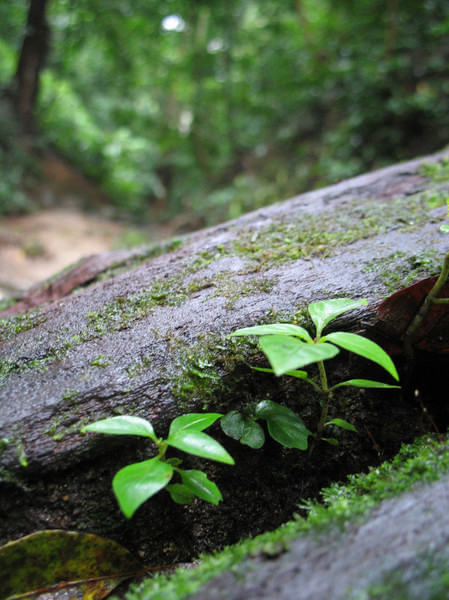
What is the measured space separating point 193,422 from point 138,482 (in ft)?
0.82

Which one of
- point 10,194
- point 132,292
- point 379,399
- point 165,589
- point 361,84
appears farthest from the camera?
point 10,194

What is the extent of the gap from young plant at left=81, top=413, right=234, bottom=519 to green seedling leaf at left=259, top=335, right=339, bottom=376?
24cm

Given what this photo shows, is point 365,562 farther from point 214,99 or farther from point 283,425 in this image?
point 214,99

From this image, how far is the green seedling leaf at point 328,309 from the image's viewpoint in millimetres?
1189

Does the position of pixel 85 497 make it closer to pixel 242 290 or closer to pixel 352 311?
pixel 242 290

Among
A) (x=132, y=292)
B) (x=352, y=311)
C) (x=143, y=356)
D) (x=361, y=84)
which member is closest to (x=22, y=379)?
(x=143, y=356)

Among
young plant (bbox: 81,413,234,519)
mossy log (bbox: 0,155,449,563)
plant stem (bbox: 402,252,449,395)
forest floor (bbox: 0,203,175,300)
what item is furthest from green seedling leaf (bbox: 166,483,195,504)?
forest floor (bbox: 0,203,175,300)

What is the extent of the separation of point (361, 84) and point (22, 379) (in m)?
8.22

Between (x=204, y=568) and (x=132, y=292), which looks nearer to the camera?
(x=204, y=568)

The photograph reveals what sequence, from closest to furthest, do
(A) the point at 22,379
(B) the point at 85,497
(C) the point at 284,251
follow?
1. (B) the point at 85,497
2. (A) the point at 22,379
3. (C) the point at 284,251

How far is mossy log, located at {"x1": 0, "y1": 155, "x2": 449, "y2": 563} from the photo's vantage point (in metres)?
1.16

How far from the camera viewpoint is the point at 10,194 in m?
9.87

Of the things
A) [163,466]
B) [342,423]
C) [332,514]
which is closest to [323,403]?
[342,423]

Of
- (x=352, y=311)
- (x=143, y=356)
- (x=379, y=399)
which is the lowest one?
(x=379, y=399)
